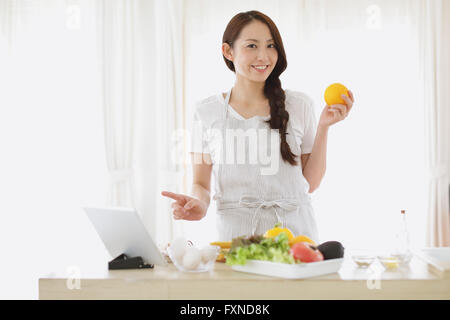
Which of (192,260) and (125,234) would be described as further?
(125,234)

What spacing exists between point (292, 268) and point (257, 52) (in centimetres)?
123

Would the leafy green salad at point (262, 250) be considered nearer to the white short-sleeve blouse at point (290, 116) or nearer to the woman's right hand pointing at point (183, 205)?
the woman's right hand pointing at point (183, 205)

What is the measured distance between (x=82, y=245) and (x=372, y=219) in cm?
256

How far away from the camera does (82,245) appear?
4.45 metres

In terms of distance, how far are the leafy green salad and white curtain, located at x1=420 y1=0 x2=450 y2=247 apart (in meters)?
2.91

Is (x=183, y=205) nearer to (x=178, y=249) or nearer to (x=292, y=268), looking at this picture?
(x=178, y=249)

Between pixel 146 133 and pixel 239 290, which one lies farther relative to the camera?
pixel 146 133

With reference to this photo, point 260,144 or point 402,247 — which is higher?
point 260,144

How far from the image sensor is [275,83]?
2625 millimetres

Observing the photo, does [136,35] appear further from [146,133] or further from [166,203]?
[166,203]

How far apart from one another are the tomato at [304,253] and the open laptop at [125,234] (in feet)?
1.67

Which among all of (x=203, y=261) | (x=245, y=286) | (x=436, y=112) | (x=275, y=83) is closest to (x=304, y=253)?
(x=245, y=286)

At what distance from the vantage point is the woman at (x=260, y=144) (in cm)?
245

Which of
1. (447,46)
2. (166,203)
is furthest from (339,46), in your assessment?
(166,203)
